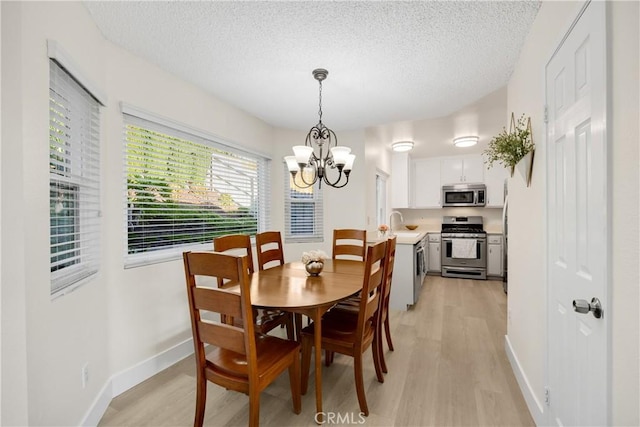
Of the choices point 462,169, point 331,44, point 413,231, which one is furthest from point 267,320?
point 462,169

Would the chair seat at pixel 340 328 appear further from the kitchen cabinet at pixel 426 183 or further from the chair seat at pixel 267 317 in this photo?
the kitchen cabinet at pixel 426 183

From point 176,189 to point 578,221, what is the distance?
8.87 feet

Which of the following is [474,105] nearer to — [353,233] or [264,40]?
[353,233]

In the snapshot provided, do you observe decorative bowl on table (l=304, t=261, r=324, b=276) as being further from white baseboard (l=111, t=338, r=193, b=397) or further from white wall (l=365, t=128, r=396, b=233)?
white wall (l=365, t=128, r=396, b=233)

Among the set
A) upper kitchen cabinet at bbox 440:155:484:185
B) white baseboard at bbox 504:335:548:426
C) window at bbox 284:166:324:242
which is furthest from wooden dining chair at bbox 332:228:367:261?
upper kitchen cabinet at bbox 440:155:484:185

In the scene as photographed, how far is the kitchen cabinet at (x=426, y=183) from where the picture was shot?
588 cm

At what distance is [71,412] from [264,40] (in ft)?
7.95

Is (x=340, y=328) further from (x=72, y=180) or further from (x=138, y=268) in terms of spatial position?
(x=72, y=180)

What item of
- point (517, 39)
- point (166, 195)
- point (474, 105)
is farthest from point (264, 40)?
point (474, 105)

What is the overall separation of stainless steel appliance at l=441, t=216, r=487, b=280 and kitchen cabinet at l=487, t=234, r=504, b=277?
79mm

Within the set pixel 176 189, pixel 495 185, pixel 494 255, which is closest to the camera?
pixel 176 189

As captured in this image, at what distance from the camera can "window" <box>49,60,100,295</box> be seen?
1.40 m

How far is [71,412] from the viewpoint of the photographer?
1.43 meters

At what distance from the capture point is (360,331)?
1.74 meters
